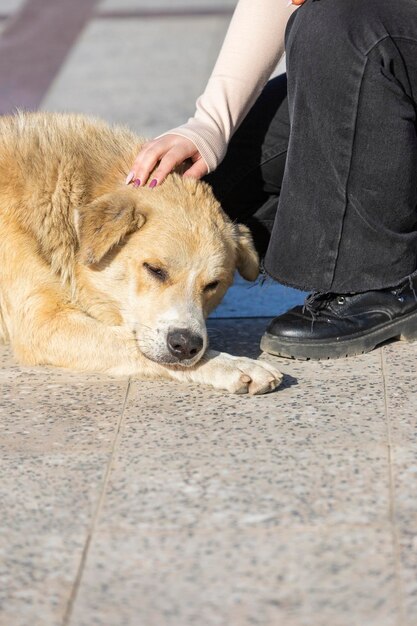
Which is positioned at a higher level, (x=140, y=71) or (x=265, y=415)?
(x=265, y=415)

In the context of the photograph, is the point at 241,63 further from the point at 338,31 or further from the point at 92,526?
the point at 92,526

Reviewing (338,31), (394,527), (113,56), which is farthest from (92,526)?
(113,56)

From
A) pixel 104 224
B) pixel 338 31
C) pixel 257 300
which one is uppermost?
pixel 338 31

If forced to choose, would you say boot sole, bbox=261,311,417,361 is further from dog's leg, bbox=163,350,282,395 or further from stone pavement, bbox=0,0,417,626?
dog's leg, bbox=163,350,282,395

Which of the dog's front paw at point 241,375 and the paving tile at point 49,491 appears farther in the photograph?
the dog's front paw at point 241,375

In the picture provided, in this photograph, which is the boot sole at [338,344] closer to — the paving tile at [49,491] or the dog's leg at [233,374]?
the dog's leg at [233,374]

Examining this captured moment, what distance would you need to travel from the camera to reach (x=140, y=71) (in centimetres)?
985

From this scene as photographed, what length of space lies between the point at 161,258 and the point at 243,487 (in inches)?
46.8

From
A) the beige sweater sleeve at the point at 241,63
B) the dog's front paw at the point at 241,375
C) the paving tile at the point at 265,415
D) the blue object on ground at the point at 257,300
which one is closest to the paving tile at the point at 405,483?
the paving tile at the point at 265,415

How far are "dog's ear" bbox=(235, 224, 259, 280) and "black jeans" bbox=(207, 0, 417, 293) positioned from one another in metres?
0.08

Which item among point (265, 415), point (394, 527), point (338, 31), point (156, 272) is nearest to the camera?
point (394, 527)

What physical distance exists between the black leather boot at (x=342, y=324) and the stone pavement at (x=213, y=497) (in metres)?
0.06

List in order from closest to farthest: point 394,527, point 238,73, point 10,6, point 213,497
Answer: point 394,527
point 213,497
point 238,73
point 10,6

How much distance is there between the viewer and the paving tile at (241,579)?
2.43m
